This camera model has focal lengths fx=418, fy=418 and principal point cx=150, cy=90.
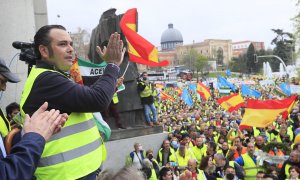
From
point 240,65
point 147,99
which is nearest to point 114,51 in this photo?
point 147,99

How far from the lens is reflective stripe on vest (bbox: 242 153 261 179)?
8008 mm

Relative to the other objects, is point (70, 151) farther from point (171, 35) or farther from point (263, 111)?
point (171, 35)

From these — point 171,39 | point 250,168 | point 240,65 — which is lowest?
point 240,65

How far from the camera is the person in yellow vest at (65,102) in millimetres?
2154

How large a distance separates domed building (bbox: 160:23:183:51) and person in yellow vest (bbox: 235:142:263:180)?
13714 centimetres

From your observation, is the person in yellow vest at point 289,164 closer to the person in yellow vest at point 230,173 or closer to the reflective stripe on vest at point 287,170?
the reflective stripe on vest at point 287,170

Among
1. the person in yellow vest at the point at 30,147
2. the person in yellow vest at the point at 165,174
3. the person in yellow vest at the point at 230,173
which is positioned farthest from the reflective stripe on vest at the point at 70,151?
the person in yellow vest at the point at 230,173

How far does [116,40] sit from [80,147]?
2.12 feet

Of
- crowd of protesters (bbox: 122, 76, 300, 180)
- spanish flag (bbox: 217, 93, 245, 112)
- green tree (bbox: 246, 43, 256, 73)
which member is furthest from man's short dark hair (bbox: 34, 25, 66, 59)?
green tree (bbox: 246, 43, 256, 73)

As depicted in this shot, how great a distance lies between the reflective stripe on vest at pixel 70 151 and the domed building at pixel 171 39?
143m

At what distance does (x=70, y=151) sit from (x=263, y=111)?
9888 mm

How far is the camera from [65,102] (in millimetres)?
2150

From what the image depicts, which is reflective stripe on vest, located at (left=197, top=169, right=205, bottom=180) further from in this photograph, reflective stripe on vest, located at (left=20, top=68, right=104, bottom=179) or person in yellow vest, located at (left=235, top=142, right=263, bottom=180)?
reflective stripe on vest, located at (left=20, top=68, right=104, bottom=179)

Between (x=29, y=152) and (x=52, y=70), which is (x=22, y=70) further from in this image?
(x=29, y=152)
